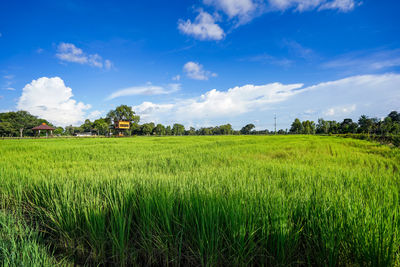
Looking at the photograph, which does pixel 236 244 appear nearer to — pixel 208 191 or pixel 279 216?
pixel 279 216

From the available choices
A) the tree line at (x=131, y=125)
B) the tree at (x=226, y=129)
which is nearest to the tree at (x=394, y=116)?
the tree line at (x=131, y=125)

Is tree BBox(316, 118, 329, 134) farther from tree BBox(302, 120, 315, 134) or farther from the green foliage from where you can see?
the green foliage

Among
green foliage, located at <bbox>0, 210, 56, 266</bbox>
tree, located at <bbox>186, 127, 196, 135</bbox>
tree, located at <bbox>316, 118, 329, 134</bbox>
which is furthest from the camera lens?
tree, located at <bbox>186, 127, 196, 135</bbox>

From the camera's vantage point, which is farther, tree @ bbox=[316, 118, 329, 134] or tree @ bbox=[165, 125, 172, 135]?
tree @ bbox=[165, 125, 172, 135]

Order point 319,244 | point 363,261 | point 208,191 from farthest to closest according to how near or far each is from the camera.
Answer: point 208,191, point 319,244, point 363,261

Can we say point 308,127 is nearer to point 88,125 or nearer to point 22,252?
point 22,252

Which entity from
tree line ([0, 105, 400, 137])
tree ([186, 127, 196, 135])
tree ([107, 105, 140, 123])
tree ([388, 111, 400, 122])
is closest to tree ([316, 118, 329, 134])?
tree line ([0, 105, 400, 137])

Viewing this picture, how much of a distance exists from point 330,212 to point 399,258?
1.50ft

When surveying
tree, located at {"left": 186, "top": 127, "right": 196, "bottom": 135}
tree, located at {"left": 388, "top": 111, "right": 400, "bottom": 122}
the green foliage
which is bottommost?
the green foliage

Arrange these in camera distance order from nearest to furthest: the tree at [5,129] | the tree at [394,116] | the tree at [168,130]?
the tree at [5,129] → the tree at [394,116] → the tree at [168,130]

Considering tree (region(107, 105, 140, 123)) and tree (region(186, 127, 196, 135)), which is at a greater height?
tree (region(107, 105, 140, 123))

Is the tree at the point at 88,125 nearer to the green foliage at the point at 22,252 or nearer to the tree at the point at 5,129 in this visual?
the tree at the point at 5,129

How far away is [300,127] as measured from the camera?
8100 centimetres

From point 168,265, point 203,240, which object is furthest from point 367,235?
point 168,265
